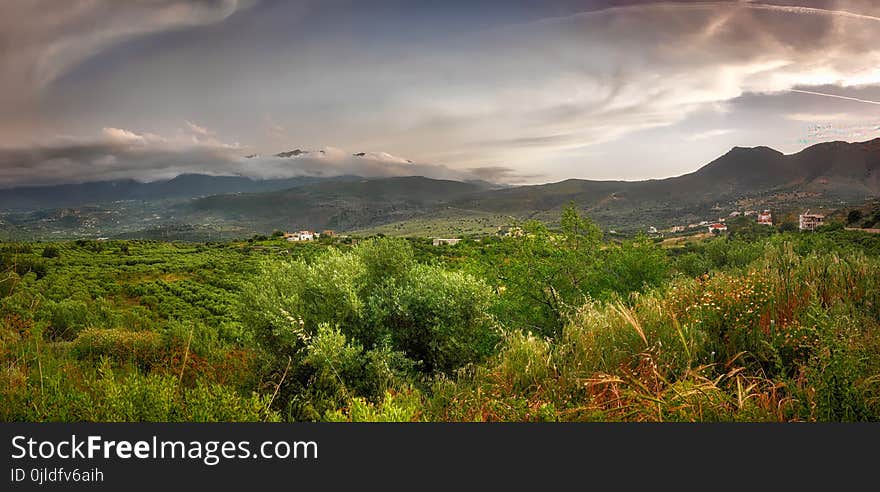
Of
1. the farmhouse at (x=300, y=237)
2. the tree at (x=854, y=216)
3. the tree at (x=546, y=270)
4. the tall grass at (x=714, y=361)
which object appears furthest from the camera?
the farmhouse at (x=300, y=237)

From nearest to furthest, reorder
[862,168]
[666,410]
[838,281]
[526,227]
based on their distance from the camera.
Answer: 1. [666,410]
2. [838,281]
3. [526,227]
4. [862,168]

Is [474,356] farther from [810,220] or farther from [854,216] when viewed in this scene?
[810,220]

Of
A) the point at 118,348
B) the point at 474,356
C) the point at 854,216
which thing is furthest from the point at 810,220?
the point at 118,348

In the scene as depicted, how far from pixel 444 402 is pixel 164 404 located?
2229 millimetres

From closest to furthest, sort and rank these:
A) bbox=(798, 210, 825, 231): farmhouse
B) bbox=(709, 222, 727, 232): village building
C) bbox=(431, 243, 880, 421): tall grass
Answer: bbox=(431, 243, 880, 421): tall grass < bbox=(798, 210, 825, 231): farmhouse < bbox=(709, 222, 727, 232): village building

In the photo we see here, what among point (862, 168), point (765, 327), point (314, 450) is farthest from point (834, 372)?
point (862, 168)

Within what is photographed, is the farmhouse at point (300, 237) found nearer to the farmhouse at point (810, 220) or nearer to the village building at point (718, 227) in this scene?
the village building at point (718, 227)

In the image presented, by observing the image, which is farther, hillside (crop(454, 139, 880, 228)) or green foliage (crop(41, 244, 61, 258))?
hillside (crop(454, 139, 880, 228))

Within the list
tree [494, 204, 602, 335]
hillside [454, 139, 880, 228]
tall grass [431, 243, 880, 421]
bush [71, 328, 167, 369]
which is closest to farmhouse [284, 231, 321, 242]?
hillside [454, 139, 880, 228]

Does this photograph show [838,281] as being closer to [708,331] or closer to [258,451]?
[708,331]

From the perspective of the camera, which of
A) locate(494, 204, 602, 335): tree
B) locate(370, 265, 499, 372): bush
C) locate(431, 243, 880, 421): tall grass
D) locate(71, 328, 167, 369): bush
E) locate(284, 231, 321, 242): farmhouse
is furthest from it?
locate(284, 231, 321, 242): farmhouse

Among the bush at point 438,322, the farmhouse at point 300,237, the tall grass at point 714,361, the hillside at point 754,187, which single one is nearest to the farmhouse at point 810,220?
the hillside at point 754,187

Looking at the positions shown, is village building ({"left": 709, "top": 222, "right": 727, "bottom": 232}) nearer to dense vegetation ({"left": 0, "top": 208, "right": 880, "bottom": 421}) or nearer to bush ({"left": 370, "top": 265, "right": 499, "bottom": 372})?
dense vegetation ({"left": 0, "top": 208, "right": 880, "bottom": 421})

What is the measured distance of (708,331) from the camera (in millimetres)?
4387
